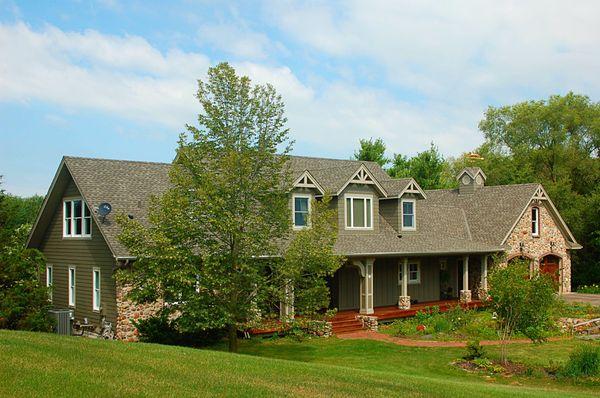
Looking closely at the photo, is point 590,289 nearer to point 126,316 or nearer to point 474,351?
point 474,351

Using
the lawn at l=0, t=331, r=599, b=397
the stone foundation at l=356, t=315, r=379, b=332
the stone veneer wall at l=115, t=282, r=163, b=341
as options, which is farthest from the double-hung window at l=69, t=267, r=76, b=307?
the stone foundation at l=356, t=315, r=379, b=332

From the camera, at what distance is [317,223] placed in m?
18.4

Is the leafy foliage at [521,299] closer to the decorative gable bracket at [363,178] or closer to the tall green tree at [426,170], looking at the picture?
the decorative gable bracket at [363,178]

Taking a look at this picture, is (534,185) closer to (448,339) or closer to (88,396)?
(448,339)

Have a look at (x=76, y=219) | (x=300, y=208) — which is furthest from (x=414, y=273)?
(x=76, y=219)

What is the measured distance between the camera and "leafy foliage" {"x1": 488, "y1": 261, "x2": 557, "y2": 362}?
1917 centimetres

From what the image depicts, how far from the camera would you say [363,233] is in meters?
29.0

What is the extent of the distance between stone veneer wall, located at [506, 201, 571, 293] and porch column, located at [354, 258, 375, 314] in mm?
10935

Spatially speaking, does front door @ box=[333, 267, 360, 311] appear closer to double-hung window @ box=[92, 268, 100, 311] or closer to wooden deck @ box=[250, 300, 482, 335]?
wooden deck @ box=[250, 300, 482, 335]

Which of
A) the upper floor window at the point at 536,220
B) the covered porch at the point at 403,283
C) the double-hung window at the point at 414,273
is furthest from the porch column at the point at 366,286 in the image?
the upper floor window at the point at 536,220

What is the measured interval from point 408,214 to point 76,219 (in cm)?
1518

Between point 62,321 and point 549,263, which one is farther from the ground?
point 549,263

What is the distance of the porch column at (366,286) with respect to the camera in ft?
88.8

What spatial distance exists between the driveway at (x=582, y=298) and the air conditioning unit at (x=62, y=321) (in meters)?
24.7
